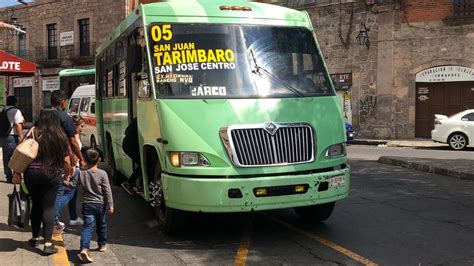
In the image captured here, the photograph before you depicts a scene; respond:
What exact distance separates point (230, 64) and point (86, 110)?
1018 cm

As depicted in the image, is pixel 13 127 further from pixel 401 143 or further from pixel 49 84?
pixel 49 84

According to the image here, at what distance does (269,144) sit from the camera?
18.3ft

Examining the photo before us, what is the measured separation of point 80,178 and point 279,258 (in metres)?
2.24

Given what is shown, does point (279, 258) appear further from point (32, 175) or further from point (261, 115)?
point (32, 175)

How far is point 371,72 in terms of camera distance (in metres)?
24.6

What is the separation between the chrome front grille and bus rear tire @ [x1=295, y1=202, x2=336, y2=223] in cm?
113

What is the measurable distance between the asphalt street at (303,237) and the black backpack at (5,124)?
274 cm

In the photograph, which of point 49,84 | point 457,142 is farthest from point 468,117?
point 49,84

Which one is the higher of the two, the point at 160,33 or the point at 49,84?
the point at 49,84

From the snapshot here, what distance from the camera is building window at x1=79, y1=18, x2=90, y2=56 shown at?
3694cm

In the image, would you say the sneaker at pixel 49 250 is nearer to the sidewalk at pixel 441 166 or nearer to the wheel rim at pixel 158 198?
the wheel rim at pixel 158 198

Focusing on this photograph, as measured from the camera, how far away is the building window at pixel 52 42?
38.9 metres

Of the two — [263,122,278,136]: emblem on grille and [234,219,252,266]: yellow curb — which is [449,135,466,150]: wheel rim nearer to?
[234,219,252,266]: yellow curb

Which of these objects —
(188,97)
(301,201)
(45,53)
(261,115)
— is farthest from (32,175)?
(45,53)
